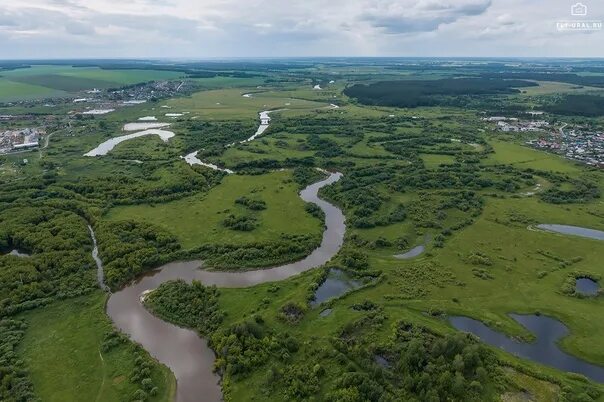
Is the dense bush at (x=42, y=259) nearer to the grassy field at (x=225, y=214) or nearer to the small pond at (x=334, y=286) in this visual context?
the grassy field at (x=225, y=214)

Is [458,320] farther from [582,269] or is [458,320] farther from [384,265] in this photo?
[582,269]

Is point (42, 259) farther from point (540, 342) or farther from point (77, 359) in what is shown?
point (540, 342)

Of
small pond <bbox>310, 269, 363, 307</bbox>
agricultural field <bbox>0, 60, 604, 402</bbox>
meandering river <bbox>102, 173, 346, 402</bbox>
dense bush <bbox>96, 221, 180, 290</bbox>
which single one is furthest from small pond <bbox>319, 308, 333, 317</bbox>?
dense bush <bbox>96, 221, 180, 290</bbox>

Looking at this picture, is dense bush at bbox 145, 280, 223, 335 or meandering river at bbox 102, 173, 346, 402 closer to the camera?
meandering river at bbox 102, 173, 346, 402

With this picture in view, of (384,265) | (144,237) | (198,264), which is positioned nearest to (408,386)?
(384,265)

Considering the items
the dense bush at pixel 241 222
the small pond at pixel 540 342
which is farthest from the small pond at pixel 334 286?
the dense bush at pixel 241 222

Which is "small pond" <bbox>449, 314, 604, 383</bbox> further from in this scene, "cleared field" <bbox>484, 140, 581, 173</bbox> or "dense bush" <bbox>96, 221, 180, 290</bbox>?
"cleared field" <bbox>484, 140, 581, 173</bbox>
